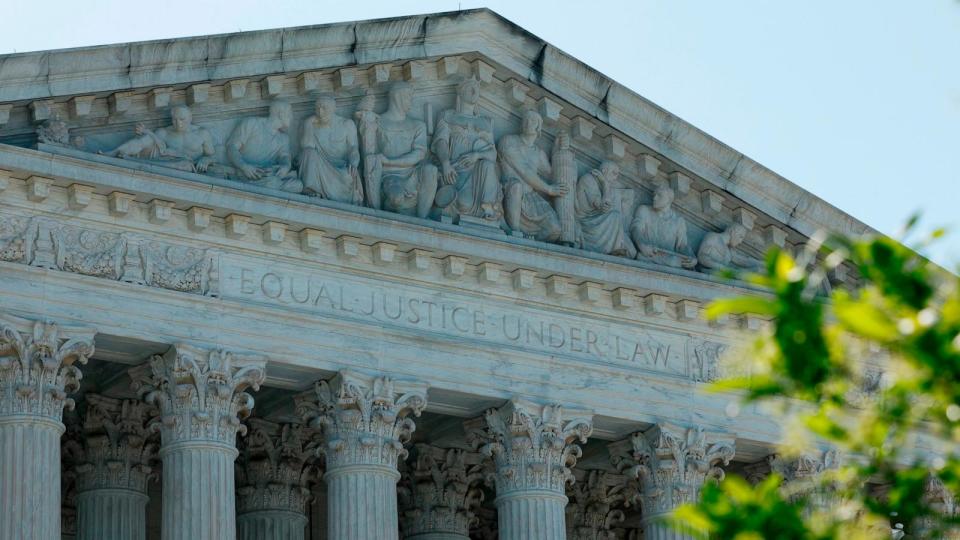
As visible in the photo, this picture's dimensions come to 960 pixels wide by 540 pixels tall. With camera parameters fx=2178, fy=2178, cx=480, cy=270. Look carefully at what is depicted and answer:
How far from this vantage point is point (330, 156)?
33750mm

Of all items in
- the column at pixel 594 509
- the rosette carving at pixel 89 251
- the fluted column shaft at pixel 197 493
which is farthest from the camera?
the column at pixel 594 509

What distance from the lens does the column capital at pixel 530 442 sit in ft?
113

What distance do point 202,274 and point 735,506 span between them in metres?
19.4

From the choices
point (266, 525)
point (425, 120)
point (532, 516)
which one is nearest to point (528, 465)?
point (532, 516)

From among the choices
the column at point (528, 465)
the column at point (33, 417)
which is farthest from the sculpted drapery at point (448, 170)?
the column at point (528, 465)

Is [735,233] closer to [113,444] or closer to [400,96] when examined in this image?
[400,96]

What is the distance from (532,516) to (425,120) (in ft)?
21.6

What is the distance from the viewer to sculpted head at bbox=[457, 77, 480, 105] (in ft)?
116

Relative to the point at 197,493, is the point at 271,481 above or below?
above

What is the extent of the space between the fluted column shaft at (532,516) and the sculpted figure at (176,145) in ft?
24.0

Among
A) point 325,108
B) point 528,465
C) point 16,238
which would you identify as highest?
point 325,108

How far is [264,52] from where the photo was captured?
3303cm

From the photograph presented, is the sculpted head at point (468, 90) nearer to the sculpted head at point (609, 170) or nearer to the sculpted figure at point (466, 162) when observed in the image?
the sculpted figure at point (466, 162)

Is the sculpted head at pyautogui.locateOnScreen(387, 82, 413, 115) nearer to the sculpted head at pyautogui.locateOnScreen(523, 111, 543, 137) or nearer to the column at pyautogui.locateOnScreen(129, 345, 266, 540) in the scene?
the sculpted head at pyautogui.locateOnScreen(523, 111, 543, 137)
